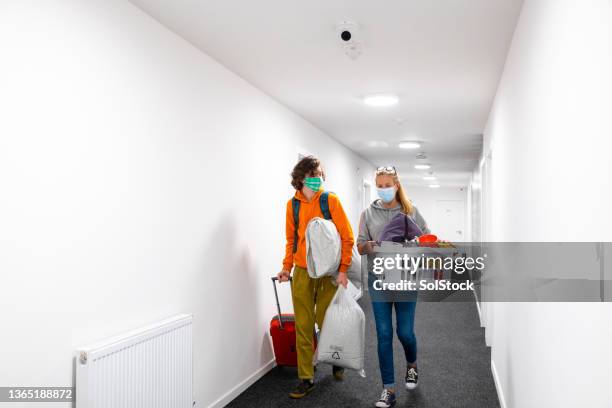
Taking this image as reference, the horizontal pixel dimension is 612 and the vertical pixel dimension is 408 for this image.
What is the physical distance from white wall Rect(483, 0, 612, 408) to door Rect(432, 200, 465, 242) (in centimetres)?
1409

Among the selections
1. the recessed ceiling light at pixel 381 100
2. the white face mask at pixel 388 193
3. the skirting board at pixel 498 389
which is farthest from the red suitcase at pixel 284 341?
the recessed ceiling light at pixel 381 100

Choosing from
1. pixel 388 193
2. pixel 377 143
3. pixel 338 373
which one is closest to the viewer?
pixel 388 193

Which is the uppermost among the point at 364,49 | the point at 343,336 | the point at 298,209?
the point at 364,49

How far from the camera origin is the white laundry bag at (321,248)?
10.3 feet

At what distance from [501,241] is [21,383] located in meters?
2.71

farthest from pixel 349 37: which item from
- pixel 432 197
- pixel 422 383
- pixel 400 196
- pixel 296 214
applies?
pixel 432 197

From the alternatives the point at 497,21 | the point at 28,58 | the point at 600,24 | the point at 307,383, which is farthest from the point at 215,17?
the point at 307,383

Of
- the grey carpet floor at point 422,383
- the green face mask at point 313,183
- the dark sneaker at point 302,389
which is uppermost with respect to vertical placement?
the green face mask at point 313,183

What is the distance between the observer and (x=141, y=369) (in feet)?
7.36

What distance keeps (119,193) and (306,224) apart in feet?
4.68

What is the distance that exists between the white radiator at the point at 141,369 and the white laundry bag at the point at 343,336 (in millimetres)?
866

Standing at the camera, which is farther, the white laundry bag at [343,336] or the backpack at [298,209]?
the backpack at [298,209]

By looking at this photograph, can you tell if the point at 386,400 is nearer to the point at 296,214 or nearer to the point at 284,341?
the point at 284,341

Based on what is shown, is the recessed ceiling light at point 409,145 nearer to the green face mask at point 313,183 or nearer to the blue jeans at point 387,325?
the green face mask at point 313,183
